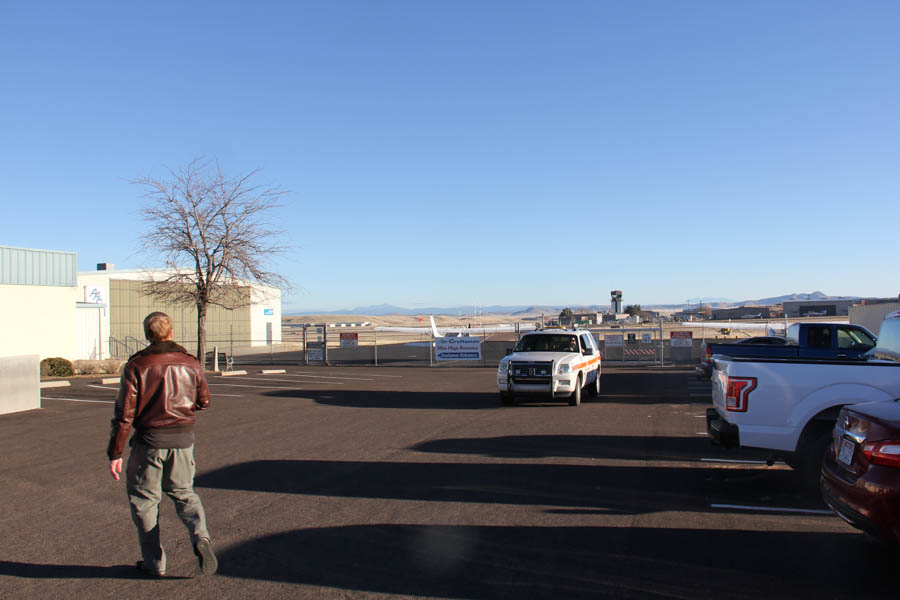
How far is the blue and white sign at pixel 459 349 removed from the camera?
3303 cm

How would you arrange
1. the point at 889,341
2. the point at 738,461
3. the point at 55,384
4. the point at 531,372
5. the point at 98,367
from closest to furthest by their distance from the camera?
the point at 738,461 → the point at 889,341 → the point at 531,372 → the point at 55,384 → the point at 98,367

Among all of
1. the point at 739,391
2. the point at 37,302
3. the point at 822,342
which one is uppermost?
the point at 37,302

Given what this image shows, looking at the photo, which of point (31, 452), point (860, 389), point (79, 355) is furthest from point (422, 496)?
point (79, 355)

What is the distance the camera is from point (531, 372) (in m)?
16.2

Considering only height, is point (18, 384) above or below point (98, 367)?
above

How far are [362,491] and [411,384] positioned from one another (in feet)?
48.3

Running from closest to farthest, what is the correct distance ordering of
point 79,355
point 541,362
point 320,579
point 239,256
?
point 320,579 → point 541,362 → point 239,256 → point 79,355

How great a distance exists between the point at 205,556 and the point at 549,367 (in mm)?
11513

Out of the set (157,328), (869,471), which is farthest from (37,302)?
(869,471)

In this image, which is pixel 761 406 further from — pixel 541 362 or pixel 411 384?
pixel 411 384

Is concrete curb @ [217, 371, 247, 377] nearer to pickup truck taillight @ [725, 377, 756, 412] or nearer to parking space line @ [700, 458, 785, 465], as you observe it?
parking space line @ [700, 458, 785, 465]

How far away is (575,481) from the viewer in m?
8.44

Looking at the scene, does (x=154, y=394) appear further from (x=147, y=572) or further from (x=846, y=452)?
(x=846, y=452)

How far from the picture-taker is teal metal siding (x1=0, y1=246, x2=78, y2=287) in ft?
94.8
